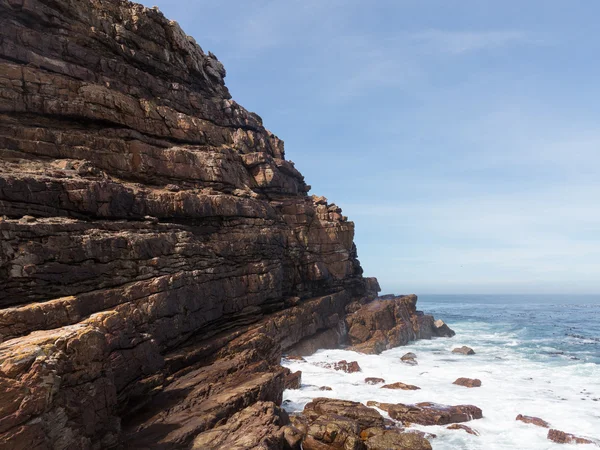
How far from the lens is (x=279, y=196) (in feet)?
174

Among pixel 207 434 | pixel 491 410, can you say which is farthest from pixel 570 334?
pixel 207 434

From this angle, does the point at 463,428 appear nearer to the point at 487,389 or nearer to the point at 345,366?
the point at 487,389

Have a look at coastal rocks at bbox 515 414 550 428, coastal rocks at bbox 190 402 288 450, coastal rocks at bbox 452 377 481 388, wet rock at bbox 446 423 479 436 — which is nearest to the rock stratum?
coastal rocks at bbox 190 402 288 450

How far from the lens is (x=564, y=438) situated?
22922 millimetres

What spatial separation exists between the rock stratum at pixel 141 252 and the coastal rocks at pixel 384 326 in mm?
315

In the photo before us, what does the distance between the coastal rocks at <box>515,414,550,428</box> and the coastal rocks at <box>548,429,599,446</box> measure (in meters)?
1.38

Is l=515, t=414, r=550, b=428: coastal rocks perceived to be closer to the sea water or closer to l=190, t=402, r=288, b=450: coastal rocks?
the sea water

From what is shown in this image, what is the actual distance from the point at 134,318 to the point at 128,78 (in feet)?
92.0

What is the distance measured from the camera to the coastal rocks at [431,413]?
81.7 ft

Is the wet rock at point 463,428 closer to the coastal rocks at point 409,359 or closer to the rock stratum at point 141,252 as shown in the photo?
the rock stratum at point 141,252

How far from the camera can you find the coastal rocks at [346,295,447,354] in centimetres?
4991

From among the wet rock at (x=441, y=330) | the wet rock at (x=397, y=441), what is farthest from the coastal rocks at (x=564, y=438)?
the wet rock at (x=441, y=330)

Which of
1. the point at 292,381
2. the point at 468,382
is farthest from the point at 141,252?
the point at 468,382

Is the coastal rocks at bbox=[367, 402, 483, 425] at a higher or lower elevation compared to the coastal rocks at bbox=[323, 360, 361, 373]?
higher
